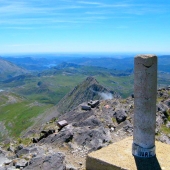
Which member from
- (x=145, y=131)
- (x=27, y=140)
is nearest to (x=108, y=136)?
(x=145, y=131)

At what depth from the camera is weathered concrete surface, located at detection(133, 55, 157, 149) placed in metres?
21.2

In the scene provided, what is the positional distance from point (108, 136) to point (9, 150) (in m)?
13.2

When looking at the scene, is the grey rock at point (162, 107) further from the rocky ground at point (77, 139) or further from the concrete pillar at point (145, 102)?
the concrete pillar at point (145, 102)

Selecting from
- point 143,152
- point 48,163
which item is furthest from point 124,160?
point 48,163

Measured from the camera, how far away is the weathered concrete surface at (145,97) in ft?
69.6

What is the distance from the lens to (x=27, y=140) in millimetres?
40344

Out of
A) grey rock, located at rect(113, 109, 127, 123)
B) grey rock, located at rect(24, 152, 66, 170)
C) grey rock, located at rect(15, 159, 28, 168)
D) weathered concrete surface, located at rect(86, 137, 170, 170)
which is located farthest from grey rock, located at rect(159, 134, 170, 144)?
grey rock, located at rect(15, 159, 28, 168)

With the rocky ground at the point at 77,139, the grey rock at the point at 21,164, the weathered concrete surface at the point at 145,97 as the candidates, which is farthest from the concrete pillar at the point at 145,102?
the grey rock at the point at 21,164

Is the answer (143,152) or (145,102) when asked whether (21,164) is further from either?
(145,102)

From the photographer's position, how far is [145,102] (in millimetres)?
21391

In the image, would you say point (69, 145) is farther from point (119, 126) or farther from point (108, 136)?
point (119, 126)

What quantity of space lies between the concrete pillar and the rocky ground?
6.12m

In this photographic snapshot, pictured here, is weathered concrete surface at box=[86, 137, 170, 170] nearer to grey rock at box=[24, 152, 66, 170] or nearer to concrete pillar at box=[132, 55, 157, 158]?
concrete pillar at box=[132, 55, 157, 158]

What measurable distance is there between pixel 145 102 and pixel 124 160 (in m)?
4.85
